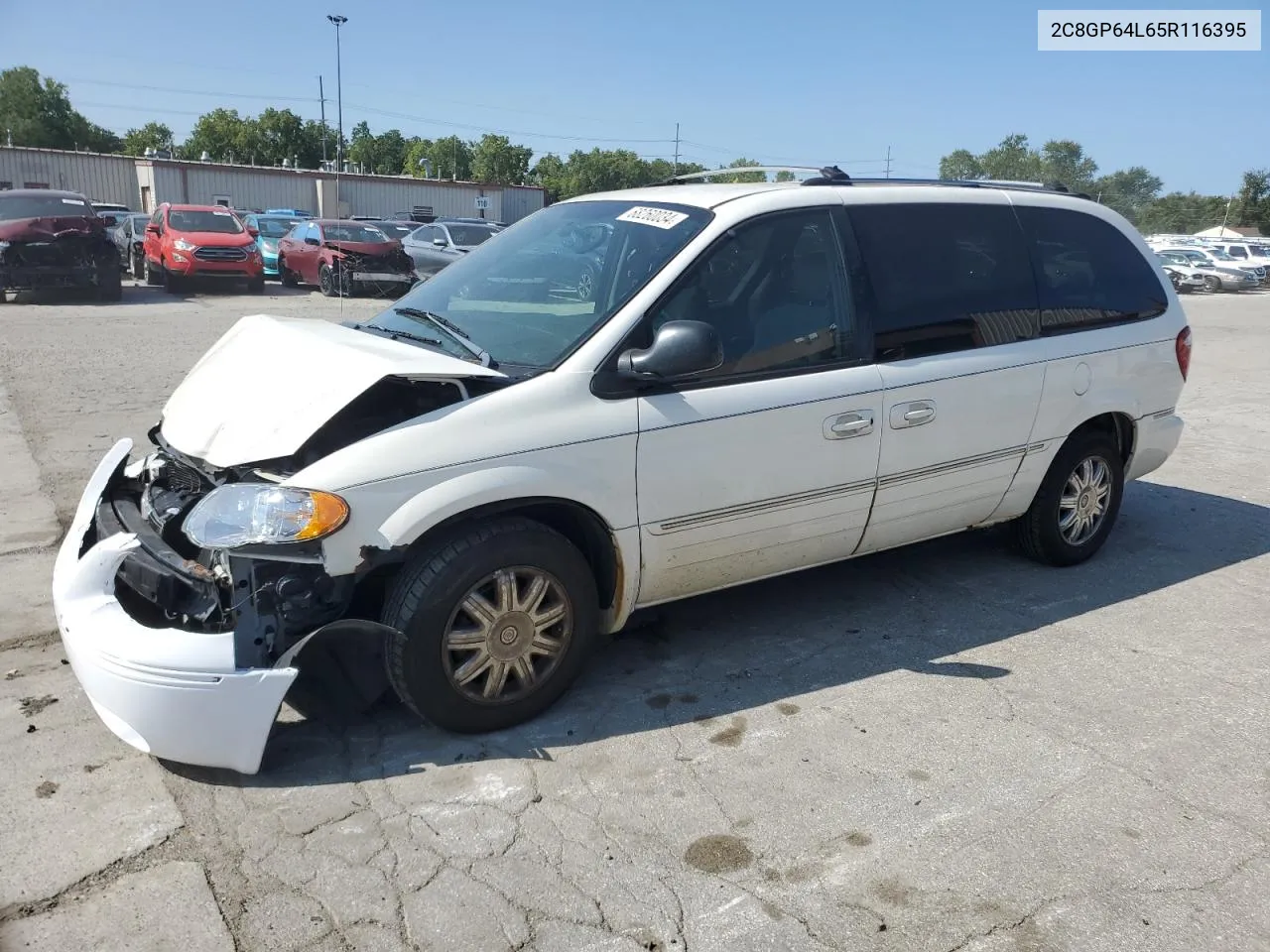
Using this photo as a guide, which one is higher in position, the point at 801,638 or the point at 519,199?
the point at 519,199

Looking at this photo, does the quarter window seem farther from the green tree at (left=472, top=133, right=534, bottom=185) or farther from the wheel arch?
the green tree at (left=472, top=133, right=534, bottom=185)

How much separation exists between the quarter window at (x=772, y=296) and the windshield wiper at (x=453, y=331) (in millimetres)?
612

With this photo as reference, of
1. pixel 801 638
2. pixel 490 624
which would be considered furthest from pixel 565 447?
pixel 801 638

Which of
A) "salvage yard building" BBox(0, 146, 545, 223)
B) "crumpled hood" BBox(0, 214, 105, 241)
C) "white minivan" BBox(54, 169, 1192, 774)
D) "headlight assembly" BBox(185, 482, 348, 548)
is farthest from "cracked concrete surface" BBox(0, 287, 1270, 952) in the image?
"salvage yard building" BBox(0, 146, 545, 223)

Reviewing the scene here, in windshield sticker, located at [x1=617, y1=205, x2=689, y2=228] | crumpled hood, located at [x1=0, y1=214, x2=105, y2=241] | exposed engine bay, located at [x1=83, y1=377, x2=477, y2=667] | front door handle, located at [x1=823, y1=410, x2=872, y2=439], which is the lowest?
exposed engine bay, located at [x1=83, y1=377, x2=477, y2=667]

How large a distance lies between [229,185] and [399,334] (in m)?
49.0

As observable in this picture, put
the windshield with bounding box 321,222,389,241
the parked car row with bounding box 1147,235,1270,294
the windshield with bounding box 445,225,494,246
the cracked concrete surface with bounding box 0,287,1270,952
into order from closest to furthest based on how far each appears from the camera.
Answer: the cracked concrete surface with bounding box 0,287,1270,952 < the windshield with bounding box 321,222,389,241 < the windshield with bounding box 445,225,494,246 < the parked car row with bounding box 1147,235,1270,294

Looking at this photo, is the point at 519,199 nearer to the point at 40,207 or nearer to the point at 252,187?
the point at 252,187

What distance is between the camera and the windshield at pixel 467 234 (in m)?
21.8

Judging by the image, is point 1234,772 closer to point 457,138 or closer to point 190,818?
point 190,818

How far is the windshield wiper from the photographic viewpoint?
3.60 metres

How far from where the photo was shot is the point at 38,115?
294 ft

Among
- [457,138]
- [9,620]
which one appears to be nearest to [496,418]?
[9,620]

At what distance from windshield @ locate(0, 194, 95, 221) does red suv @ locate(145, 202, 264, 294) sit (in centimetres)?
270
